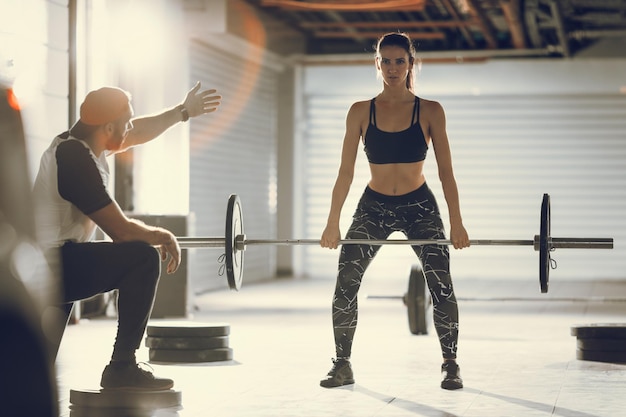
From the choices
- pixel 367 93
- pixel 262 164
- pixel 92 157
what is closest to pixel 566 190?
pixel 367 93

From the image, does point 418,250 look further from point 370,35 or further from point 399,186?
point 370,35

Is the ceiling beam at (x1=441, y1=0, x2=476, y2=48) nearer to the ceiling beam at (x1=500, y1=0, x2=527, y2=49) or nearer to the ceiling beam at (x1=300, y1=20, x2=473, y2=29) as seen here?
the ceiling beam at (x1=300, y1=20, x2=473, y2=29)

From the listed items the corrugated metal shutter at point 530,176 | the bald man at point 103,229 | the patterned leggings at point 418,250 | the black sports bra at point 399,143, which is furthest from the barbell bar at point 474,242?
the corrugated metal shutter at point 530,176

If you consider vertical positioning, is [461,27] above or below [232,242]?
above

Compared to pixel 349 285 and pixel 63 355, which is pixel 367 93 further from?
pixel 349 285

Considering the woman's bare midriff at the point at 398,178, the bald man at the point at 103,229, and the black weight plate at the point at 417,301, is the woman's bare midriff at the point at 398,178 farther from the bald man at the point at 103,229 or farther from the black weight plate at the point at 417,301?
the black weight plate at the point at 417,301

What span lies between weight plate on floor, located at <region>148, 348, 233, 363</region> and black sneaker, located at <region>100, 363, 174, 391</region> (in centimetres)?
158

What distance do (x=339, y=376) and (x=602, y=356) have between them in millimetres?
1638

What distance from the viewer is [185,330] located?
578 centimetres

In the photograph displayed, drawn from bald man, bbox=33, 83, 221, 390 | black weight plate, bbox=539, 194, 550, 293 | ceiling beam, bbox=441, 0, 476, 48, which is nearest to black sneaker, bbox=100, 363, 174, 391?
bald man, bbox=33, 83, 221, 390

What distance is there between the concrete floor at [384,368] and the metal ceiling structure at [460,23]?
3226mm

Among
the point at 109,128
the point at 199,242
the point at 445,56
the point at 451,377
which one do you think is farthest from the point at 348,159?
the point at 445,56

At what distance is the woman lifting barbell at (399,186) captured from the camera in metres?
4.82

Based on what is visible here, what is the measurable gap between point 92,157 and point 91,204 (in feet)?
0.61
